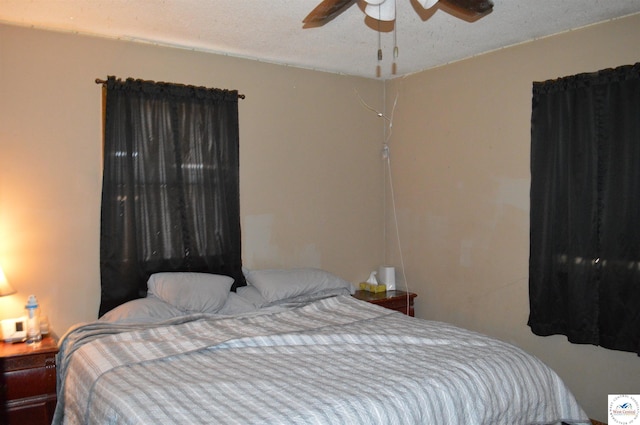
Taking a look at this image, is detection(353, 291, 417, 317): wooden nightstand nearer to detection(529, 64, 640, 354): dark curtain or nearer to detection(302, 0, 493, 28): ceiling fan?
detection(529, 64, 640, 354): dark curtain

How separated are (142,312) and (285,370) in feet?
3.90

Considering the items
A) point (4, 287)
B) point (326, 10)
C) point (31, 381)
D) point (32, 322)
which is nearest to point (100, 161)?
point (4, 287)

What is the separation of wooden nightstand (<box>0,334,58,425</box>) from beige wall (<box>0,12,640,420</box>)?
17.9 inches

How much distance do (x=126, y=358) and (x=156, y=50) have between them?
6.94 feet

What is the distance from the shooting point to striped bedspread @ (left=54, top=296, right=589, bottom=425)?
2.07 m

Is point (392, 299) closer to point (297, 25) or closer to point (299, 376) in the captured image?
point (299, 376)

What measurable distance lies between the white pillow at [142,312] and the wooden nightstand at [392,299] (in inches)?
62.4

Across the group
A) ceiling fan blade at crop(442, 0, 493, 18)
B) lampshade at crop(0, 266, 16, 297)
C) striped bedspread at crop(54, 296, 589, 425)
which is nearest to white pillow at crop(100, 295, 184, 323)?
striped bedspread at crop(54, 296, 589, 425)

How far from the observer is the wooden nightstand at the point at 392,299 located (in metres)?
4.27

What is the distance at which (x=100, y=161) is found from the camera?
3459 mm

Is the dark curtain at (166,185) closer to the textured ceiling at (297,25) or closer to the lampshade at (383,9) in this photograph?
the textured ceiling at (297,25)

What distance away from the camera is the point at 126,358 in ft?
8.31

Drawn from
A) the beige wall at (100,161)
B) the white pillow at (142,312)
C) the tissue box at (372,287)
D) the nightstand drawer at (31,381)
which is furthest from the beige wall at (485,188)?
the nightstand drawer at (31,381)

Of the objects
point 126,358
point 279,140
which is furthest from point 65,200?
point 279,140
